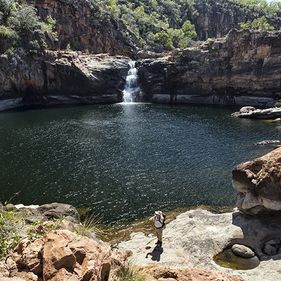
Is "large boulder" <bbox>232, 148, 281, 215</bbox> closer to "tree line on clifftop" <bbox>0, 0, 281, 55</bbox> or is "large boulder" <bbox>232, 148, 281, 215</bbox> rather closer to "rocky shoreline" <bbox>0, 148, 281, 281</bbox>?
"rocky shoreline" <bbox>0, 148, 281, 281</bbox>

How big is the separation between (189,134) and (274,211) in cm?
3455

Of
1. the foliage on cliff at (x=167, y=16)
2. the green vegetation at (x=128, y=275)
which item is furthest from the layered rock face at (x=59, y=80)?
→ the green vegetation at (x=128, y=275)

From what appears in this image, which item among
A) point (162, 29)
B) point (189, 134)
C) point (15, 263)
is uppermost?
point (162, 29)

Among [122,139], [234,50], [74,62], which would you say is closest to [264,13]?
[234,50]

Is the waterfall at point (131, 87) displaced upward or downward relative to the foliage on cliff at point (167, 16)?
downward

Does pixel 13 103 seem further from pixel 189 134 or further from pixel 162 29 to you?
pixel 162 29

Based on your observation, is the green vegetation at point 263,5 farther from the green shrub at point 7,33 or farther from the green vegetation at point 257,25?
the green shrub at point 7,33

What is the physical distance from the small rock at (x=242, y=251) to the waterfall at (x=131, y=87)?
245 feet

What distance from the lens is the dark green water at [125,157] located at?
109 ft

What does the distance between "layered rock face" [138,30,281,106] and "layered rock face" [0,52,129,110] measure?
936 centimetres

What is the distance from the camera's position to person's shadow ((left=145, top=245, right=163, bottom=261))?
71.7ft

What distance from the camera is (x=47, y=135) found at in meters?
57.3

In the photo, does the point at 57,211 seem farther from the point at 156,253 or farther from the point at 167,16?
the point at 167,16

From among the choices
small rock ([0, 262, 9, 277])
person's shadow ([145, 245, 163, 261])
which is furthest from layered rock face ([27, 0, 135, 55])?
small rock ([0, 262, 9, 277])
